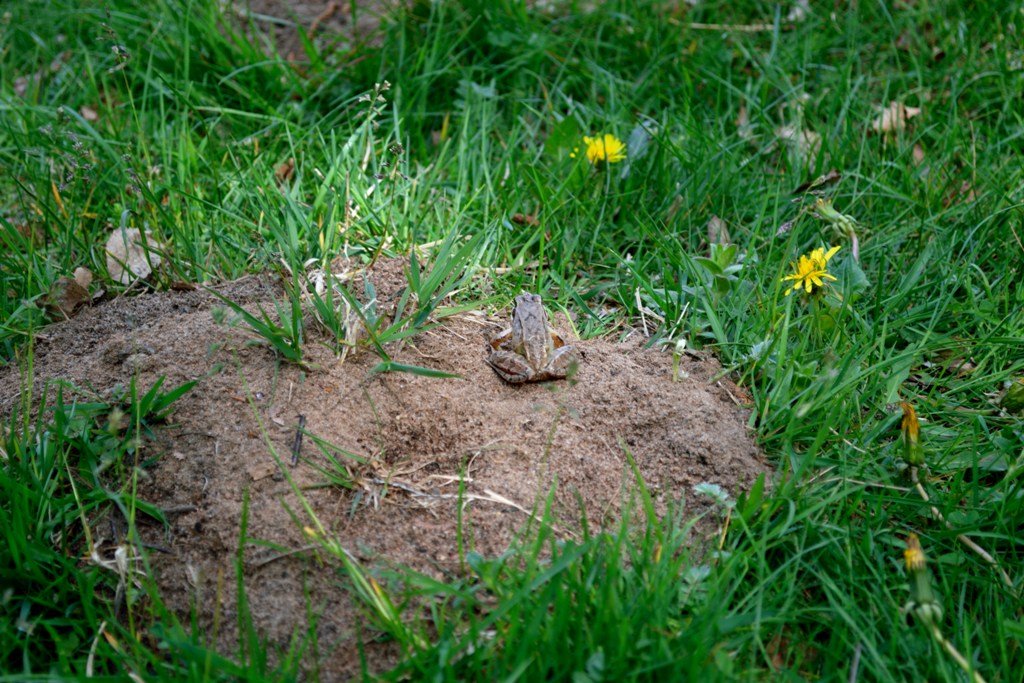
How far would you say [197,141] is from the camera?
3844 mm

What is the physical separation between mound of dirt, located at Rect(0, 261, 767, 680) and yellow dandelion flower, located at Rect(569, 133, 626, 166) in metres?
0.91

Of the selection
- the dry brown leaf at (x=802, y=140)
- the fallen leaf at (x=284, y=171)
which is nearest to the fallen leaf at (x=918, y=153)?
the dry brown leaf at (x=802, y=140)

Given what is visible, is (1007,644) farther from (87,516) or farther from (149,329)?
(149,329)

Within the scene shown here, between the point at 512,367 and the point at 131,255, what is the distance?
1598 millimetres

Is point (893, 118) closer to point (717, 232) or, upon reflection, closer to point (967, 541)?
point (717, 232)

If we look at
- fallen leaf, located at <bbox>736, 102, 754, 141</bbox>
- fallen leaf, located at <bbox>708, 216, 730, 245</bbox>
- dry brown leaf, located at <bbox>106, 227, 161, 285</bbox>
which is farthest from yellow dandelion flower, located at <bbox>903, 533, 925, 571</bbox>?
dry brown leaf, located at <bbox>106, 227, 161, 285</bbox>

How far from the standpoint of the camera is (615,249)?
3.28 metres

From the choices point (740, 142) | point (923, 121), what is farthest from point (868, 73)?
point (740, 142)

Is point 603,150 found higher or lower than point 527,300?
higher

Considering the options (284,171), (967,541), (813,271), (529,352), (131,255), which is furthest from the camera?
(284,171)

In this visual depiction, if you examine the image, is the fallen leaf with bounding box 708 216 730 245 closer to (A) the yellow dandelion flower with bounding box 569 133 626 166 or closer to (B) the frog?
(A) the yellow dandelion flower with bounding box 569 133 626 166

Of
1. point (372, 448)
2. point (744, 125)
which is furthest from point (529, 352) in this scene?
point (744, 125)

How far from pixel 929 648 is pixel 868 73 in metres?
2.97

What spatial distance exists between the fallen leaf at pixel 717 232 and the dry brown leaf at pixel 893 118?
40.4 inches
